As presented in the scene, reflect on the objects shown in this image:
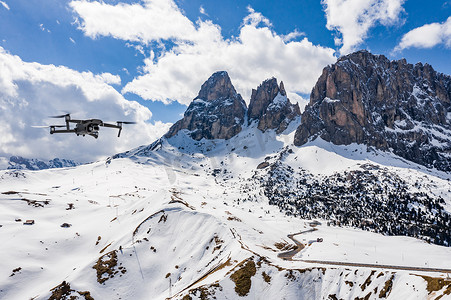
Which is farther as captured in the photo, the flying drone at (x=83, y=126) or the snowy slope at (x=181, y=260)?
the snowy slope at (x=181, y=260)

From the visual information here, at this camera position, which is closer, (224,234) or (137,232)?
(224,234)

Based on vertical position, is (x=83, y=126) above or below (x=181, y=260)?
above

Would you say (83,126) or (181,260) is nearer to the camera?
(83,126)

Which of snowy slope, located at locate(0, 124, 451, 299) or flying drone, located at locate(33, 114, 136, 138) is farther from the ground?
flying drone, located at locate(33, 114, 136, 138)

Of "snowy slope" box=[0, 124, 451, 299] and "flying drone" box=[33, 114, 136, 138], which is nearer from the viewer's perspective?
"flying drone" box=[33, 114, 136, 138]

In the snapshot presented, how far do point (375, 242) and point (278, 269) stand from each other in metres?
88.0

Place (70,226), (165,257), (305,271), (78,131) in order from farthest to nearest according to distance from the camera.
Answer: (70,226) → (165,257) → (305,271) → (78,131)

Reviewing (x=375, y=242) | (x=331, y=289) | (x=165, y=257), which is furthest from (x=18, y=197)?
(x=375, y=242)

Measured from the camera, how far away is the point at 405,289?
49688mm

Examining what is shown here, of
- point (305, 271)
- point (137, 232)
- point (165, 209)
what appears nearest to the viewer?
point (305, 271)

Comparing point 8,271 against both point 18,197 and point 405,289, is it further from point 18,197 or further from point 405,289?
point 405,289

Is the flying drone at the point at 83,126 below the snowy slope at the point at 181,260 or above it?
above

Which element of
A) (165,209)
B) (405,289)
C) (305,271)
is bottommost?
(405,289)

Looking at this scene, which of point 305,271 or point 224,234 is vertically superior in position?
point 224,234
